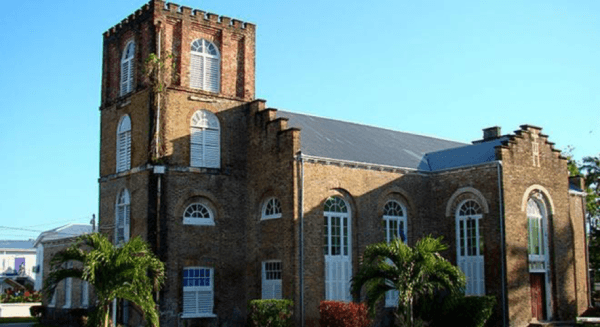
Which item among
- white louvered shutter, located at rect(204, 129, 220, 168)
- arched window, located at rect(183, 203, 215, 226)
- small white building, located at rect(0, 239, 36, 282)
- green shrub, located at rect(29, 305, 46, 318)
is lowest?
green shrub, located at rect(29, 305, 46, 318)

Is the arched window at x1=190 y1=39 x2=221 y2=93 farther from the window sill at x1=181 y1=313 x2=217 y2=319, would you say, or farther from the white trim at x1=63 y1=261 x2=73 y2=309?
the white trim at x1=63 y1=261 x2=73 y2=309

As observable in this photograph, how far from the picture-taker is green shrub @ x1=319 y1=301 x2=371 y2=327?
84.4 feet

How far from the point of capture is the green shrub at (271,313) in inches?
1017

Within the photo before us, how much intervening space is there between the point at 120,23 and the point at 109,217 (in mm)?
8589

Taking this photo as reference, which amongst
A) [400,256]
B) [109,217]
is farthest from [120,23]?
[400,256]

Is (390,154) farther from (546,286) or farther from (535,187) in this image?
(546,286)

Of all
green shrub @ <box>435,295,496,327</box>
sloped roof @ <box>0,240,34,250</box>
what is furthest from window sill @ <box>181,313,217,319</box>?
sloped roof @ <box>0,240,34,250</box>

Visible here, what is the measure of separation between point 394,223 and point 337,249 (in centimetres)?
338

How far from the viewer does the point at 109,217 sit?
3091cm

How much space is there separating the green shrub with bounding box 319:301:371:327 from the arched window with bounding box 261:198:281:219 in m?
4.17

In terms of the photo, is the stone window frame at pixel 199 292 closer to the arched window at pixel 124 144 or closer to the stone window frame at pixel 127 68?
the arched window at pixel 124 144

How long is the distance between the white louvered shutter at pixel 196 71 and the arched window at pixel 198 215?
197 inches

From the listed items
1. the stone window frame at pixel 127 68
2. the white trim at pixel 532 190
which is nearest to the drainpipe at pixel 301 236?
the stone window frame at pixel 127 68

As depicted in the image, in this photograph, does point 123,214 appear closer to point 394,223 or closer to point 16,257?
point 394,223
